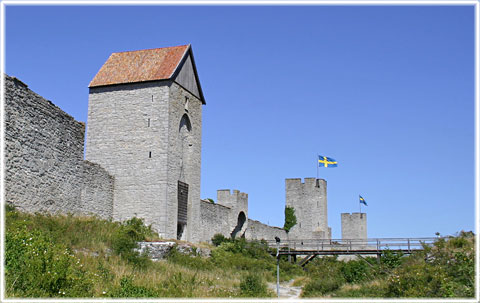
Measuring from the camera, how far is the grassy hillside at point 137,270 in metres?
10.2

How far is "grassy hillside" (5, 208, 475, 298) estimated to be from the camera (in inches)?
401

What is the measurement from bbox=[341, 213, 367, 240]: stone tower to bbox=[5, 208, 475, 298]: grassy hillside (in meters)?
29.0

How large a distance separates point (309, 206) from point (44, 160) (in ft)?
96.7

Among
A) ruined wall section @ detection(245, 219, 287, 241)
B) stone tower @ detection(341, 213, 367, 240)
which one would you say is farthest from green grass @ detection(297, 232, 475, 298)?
stone tower @ detection(341, 213, 367, 240)

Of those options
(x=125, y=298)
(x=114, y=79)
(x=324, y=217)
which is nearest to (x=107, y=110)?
(x=114, y=79)

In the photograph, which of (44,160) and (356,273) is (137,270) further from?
(356,273)

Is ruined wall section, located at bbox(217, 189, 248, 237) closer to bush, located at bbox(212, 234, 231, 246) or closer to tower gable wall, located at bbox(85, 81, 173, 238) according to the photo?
bush, located at bbox(212, 234, 231, 246)

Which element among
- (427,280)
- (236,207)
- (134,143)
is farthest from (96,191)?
(427,280)

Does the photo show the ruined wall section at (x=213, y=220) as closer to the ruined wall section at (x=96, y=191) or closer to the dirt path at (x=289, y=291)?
the ruined wall section at (x=96, y=191)

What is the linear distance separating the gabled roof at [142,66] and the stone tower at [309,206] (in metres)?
21.6

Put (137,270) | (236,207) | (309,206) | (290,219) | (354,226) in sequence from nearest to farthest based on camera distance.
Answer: (137,270) < (236,207) < (309,206) < (290,219) < (354,226)

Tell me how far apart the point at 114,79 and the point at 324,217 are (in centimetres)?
2520

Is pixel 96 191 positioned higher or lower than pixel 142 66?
lower

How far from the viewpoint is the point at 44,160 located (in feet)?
61.8
